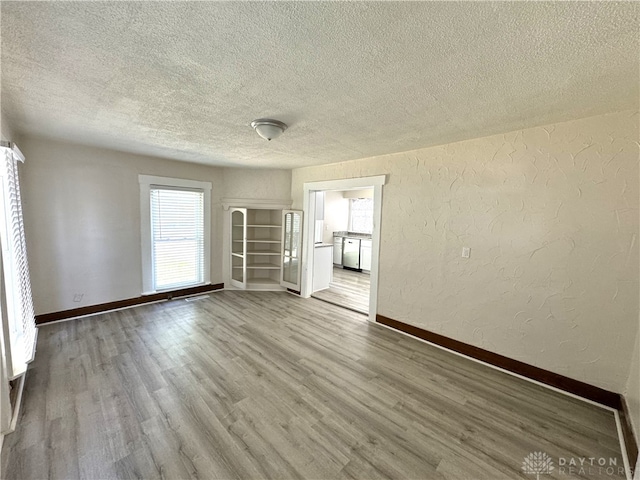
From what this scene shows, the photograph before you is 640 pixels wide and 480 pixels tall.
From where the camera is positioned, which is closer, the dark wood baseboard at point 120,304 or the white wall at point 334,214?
the dark wood baseboard at point 120,304

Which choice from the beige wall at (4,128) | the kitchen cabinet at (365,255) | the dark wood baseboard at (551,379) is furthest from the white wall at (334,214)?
the beige wall at (4,128)

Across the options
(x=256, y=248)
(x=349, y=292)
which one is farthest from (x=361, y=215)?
(x=256, y=248)

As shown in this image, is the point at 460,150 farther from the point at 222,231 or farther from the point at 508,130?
the point at 222,231

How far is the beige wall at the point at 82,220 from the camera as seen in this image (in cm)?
325

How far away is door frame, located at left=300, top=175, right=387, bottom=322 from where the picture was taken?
3664mm

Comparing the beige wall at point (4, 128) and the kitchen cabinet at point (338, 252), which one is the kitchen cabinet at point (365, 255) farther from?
the beige wall at point (4, 128)

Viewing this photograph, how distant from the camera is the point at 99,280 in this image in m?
3.78

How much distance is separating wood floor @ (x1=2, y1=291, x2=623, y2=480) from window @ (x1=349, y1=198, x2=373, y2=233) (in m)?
5.10

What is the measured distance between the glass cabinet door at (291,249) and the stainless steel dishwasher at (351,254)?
2631 mm

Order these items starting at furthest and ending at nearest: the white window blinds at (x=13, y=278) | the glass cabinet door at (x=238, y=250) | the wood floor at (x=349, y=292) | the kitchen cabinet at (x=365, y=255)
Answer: the kitchen cabinet at (x=365, y=255)
the glass cabinet door at (x=238, y=250)
the wood floor at (x=349, y=292)
the white window blinds at (x=13, y=278)

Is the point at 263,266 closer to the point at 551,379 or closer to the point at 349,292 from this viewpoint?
the point at 349,292

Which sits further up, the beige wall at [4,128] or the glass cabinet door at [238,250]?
the beige wall at [4,128]

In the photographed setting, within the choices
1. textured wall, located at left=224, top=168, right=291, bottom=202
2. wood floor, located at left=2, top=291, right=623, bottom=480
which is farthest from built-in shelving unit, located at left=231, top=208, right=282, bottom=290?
wood floor, located at left=2, top=291, right=623, bottom=480

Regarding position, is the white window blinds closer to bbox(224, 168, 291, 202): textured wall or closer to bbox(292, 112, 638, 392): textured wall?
bbox(224, 168, 291, 202): textured wall
